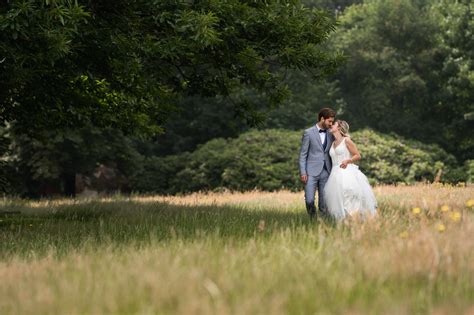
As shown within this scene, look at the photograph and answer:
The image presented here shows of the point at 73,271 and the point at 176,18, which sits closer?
the point at 73,271

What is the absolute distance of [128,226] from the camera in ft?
33.3

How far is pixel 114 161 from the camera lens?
27.7 meters

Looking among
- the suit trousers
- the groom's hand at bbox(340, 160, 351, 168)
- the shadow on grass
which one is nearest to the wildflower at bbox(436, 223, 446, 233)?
the shadow on grass

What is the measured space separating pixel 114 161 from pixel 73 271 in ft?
73.4

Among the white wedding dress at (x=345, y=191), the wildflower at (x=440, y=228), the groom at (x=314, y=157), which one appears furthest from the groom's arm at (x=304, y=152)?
the wildflower at (x=440, y=228)

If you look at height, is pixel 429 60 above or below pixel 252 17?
above

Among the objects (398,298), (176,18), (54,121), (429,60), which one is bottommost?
(398,298)

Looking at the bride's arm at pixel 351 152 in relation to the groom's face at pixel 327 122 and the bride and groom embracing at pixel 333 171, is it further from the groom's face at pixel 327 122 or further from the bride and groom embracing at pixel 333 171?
the groom's face at pixel 327 122

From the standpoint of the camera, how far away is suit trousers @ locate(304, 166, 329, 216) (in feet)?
36.1

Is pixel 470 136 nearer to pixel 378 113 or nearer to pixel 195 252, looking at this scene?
pixel 378 113

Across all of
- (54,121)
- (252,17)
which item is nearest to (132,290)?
(252,17)

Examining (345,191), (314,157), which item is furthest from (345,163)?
(314,157)

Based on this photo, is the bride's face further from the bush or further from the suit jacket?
the bush

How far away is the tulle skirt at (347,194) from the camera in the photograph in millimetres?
10461
